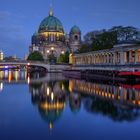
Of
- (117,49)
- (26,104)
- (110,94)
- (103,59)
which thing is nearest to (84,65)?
(103,59)

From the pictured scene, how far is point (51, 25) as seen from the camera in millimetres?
162500

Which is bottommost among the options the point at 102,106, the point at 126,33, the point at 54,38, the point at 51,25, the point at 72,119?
the point at 72,119

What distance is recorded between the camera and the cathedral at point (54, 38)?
157 metres

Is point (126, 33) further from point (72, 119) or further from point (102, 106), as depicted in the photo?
point (72, 119)

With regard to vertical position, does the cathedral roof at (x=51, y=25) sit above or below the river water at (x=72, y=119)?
above

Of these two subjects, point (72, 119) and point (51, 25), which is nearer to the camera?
point (72, 119)

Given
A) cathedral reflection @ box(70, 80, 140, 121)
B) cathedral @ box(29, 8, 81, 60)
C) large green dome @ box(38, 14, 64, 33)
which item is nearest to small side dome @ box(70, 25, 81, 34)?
cathedral @ box(29, 8, 81, 60)

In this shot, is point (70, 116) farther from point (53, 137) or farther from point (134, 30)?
point (134, 30)

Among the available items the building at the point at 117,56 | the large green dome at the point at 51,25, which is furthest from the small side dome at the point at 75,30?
the building at the point at 117,56

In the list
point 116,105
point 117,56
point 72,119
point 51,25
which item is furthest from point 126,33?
point 51,25

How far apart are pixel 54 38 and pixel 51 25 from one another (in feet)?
20.6

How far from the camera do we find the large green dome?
162 meters

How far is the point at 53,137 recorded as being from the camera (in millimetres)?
16828

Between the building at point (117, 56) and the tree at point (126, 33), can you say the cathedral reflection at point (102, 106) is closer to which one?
the building at point (117, 56)
